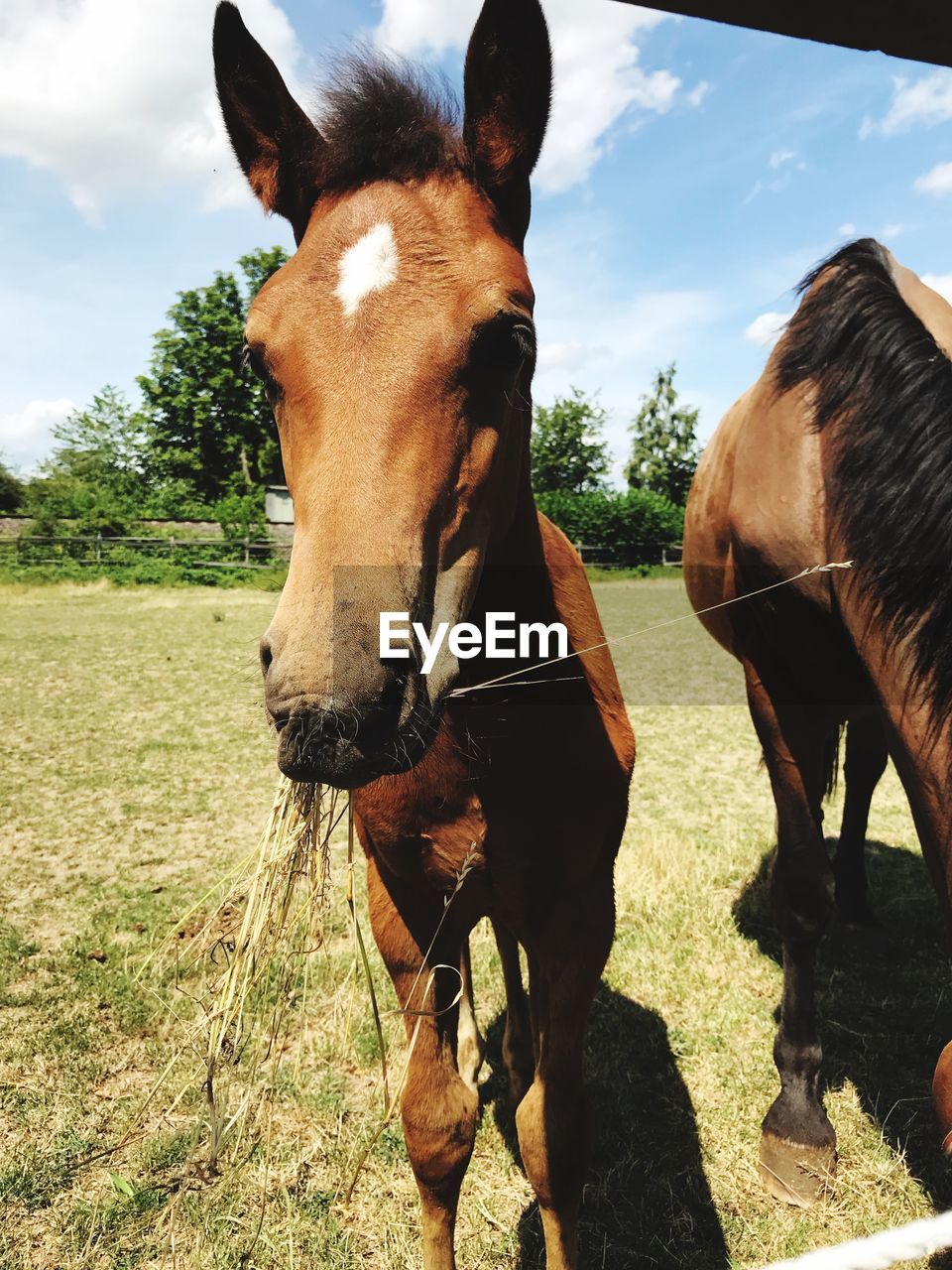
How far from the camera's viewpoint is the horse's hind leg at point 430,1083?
1.87 metres

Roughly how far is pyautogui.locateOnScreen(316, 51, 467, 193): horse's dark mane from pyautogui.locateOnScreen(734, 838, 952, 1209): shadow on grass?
3.13 meters

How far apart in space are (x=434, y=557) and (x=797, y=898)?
2139 mm

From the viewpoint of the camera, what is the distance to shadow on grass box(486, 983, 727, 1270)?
2.16m

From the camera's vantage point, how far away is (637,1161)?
242 cm

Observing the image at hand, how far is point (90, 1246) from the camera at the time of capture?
2082 millimetres

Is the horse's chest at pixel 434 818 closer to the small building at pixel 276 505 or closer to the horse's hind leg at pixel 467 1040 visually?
the horse's hind leg at pixel 467 1040

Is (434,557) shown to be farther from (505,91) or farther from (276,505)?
(276,505)

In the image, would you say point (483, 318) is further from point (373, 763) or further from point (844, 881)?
point (844, 881)

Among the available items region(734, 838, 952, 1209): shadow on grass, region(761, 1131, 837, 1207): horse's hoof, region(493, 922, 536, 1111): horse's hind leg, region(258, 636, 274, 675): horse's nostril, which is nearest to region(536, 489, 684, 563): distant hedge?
region(734, 838, 952, 1209): shadow on grass

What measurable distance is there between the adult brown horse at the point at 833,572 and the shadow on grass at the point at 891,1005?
0.35 metres

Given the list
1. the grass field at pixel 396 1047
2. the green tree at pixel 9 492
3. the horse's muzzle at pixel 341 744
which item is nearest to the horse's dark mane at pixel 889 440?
the horse's muzzle at pixel 341 744

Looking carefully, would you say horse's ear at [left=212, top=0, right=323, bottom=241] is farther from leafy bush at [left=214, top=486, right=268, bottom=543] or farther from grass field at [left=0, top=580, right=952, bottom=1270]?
leafy bush at [left=214, top=486, right=268, bottom=543]

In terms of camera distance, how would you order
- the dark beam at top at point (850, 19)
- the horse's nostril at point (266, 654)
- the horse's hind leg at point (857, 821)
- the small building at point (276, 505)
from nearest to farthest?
the dark beam at top at point (850, 19) → the horse's nostril at point (266, 654) → the horse's hind leg at point (857, 821) → the small building at point (276, 505)

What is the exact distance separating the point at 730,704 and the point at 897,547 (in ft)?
25.1
